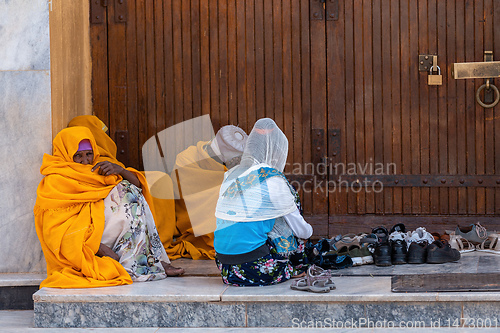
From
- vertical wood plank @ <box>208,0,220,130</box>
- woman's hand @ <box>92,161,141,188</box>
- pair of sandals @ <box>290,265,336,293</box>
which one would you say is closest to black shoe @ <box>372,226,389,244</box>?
pair of sandals @ <box>290,265,336,293</box>

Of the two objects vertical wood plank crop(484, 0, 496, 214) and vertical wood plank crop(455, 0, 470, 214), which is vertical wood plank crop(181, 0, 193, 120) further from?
vertical wood plank crop(484, 0, 496, 214)

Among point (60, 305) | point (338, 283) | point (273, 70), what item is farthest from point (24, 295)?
point (273, 70)

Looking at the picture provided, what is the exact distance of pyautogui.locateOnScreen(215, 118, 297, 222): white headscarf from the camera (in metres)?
3.54

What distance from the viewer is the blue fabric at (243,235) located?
3541 millimetres

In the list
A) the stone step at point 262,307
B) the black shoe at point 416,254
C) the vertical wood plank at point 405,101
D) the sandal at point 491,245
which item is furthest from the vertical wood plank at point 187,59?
the sandal at point 491,245

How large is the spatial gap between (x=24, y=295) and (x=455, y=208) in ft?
10.5

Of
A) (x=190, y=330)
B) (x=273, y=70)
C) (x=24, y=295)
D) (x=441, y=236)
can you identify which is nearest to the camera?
(x=190, y=330)

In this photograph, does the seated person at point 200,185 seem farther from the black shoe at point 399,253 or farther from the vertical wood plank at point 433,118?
the vertical wood plank at point 433,118

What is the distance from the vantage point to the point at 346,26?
4.78m

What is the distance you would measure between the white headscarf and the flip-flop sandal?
40 centimetres

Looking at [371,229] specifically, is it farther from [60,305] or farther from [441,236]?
[60,305]

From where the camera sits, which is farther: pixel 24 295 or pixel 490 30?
pixel 490 30

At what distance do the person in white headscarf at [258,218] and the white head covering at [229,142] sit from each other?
102cm

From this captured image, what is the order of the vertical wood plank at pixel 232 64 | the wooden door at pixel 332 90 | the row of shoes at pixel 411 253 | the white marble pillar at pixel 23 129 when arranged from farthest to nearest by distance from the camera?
the vertical wood plank at pixel 232 64 < the wooden door at pixel 332 90 < the white marble pillar at pixel 23 129 < the row of shoes at pixel 411 253
